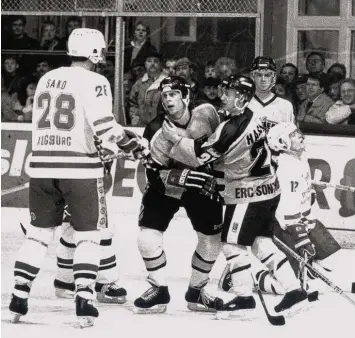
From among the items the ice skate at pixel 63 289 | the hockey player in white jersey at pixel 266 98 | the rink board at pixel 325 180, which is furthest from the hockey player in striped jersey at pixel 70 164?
the rink board at pixel 325 180

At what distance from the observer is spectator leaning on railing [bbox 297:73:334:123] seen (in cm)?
1067

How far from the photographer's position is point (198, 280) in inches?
289

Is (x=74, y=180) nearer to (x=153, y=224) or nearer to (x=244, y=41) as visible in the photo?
(x=153, y=224)

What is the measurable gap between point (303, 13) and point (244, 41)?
57 cm

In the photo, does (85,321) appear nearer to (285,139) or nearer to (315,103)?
(285,139)

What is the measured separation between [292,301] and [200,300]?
0.59m

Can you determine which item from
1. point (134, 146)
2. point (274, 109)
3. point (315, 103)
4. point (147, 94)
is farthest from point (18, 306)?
point (147, 94)

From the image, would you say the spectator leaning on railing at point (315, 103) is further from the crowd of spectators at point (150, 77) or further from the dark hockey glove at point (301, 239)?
the dark hockey glove at point (301, 239)

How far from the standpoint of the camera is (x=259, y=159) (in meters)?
7.04

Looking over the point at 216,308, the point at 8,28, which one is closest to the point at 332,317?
the point at 216,308

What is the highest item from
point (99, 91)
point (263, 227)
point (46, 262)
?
point (99, 91)

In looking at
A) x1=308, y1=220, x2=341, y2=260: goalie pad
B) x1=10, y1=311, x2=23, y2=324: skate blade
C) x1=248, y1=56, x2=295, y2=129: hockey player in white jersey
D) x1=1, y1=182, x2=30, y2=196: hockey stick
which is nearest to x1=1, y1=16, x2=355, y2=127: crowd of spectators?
x1=1, y1=182, x2=30, y2=196: hockey stick

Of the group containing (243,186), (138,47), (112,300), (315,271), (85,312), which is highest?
(138,47)

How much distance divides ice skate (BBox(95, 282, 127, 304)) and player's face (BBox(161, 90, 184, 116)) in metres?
1.07
